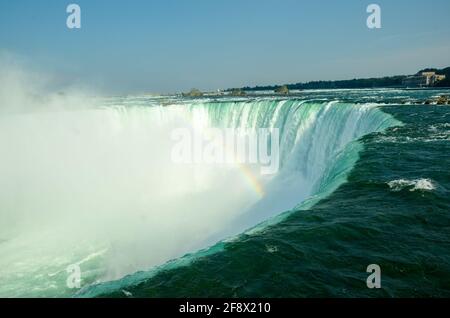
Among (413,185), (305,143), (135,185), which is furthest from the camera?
(135,185)

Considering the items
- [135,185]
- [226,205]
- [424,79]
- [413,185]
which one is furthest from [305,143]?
[424,79]

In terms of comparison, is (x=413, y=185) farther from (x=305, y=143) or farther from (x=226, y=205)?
(x=305, y=143)

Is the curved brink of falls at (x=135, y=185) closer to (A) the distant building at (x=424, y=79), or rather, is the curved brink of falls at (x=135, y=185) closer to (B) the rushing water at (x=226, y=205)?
(B) the rushing water at (x=226, y=205)

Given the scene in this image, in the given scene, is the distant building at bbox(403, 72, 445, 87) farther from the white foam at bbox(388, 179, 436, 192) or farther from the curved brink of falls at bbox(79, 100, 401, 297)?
the white foam at bbox(388, 179, 436, 192)


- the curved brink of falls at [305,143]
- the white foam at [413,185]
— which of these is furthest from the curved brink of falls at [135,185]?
the white foam at [413,185]

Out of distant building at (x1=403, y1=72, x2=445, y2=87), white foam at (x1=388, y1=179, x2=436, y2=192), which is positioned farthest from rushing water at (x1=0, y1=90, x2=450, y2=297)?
distant building at (x1=403, y1=72, x2=445, y2=87)

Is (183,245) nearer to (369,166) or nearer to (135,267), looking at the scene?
(135,267)
